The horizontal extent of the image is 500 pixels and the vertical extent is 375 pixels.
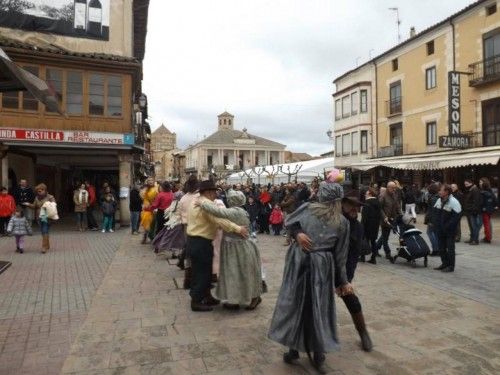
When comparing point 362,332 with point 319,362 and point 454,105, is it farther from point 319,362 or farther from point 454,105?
point 454,105

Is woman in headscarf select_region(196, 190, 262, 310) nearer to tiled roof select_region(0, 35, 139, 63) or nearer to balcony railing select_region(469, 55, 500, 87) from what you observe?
tiled roof select_region(0, 35, 139, 63)

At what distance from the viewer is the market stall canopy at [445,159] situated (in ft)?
60.4

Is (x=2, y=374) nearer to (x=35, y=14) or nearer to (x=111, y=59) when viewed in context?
(x=111, y=59)

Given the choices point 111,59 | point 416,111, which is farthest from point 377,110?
point 111,59

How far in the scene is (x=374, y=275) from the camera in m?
7.71

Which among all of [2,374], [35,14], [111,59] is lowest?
[2,374]

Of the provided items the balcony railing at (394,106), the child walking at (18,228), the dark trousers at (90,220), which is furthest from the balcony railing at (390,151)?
the child walking at (18,228)

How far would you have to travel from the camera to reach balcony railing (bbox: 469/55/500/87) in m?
20.3

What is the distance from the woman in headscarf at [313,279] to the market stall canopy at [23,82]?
8.79 ft

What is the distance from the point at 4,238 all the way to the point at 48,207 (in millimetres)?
3611

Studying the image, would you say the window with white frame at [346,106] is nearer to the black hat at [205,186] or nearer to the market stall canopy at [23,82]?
the black hat at [205,186]

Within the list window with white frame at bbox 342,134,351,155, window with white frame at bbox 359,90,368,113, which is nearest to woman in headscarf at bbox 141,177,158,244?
window with white frame at bbox 359,90,368,113

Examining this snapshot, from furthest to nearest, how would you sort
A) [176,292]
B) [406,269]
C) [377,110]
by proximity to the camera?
1. [377,110]
2. [406,269]
3. [176,292]

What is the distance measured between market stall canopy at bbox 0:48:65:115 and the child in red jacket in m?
9.97
